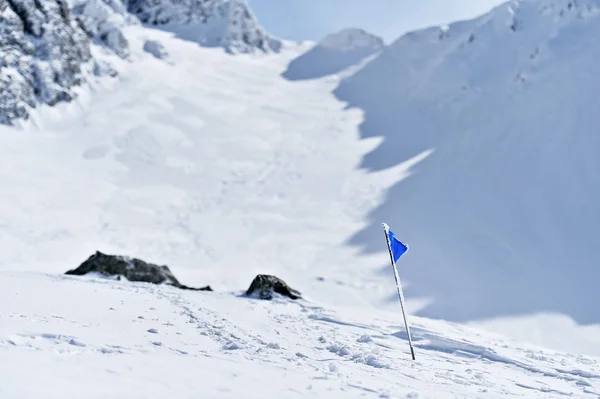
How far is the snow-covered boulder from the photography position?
228ft

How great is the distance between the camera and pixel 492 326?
1858cm

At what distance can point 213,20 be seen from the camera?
81.6 metres

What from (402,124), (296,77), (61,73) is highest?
(296,77)

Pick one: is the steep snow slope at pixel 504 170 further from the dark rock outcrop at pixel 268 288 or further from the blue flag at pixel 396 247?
the blue flag at pixel 396 247

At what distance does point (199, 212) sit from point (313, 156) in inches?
479

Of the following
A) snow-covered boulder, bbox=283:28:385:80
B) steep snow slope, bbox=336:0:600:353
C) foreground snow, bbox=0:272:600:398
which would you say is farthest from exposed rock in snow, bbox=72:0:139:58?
foreground snow, bbox=0:272:600:398

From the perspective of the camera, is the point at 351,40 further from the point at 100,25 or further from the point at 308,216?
the point at 308,216

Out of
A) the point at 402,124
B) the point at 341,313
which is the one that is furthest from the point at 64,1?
the point at 341,313

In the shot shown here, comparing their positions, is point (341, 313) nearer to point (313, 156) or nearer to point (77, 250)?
point (77, 250)

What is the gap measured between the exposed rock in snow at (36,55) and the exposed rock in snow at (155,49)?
10.8 metres

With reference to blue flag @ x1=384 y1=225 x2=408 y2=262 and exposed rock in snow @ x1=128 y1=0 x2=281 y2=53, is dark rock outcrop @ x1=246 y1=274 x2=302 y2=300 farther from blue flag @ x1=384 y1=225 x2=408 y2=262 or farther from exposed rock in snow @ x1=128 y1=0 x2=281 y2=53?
exposed rock in snow @ x1=128 y1=0 x2=281 y2=53

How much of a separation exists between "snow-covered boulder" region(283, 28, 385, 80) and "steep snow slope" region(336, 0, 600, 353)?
17073 mm

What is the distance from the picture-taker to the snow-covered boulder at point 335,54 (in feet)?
228

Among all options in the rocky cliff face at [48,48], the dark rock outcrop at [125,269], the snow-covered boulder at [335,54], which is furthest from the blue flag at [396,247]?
the snow-covered boulder at [335,54]
